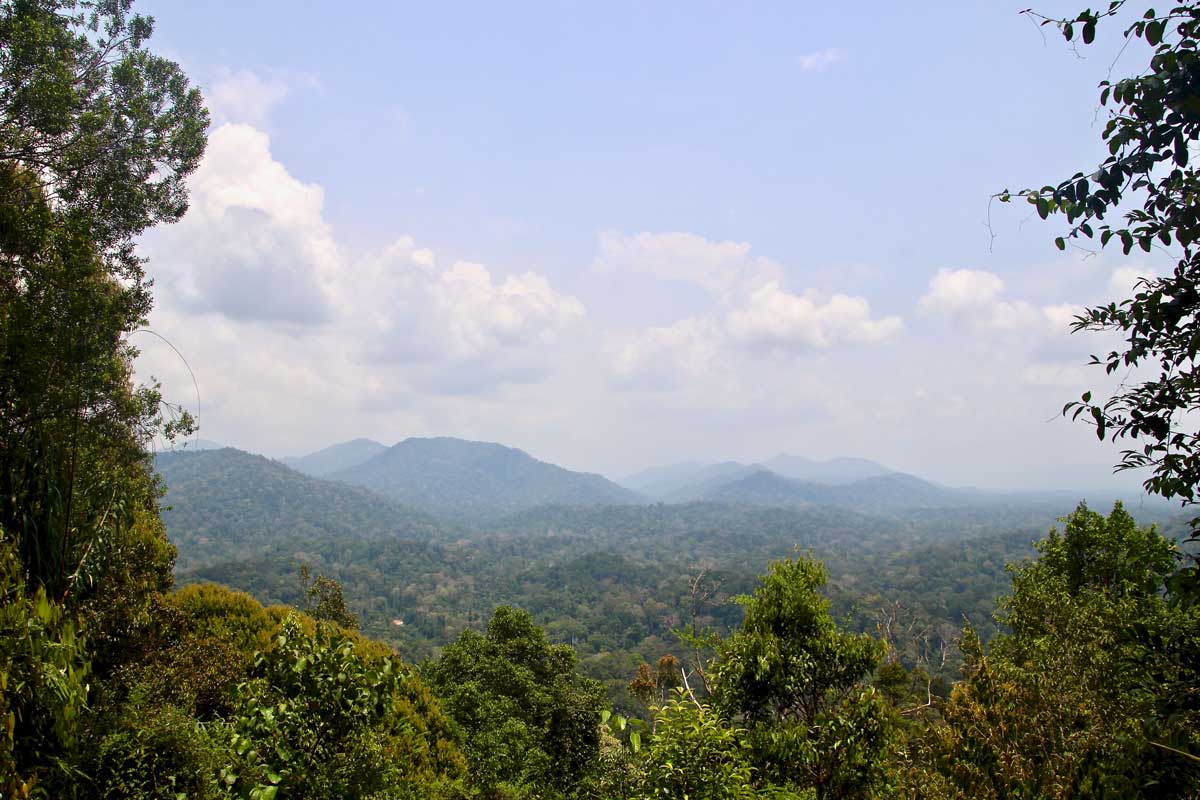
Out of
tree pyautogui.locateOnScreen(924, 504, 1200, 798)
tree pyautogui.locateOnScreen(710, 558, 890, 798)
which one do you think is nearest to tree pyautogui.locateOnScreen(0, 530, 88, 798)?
tree pyautogui.locateOnScreen(710, 558, 890, 798)

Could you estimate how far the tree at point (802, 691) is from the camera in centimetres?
768

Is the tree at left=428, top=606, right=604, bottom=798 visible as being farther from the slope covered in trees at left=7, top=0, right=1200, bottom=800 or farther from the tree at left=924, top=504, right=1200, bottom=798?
the tree at left=924, top=504, right=1200, bottom=798

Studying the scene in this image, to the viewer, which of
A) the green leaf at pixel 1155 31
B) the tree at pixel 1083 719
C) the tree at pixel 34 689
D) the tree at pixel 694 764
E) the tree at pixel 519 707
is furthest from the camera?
the tree at pixel 519 707

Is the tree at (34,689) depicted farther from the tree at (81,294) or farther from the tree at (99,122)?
the tree at (99,122)

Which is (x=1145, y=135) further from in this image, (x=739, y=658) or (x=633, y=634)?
(x=633, y=634)

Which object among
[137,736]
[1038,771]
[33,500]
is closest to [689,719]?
[1038,771]

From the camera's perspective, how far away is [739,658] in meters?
8.67

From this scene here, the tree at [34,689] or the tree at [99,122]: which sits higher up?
the tree at [99,122]

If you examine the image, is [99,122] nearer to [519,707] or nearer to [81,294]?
[81,294]

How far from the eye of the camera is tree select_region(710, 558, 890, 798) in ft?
25.2

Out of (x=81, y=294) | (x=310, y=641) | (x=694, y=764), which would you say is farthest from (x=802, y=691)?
(x=81, y=294)

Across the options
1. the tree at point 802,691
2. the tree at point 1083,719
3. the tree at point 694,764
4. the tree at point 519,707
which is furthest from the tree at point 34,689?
the tree at point 519,707

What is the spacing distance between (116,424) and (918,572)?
533 feet

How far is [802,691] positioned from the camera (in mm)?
8492
